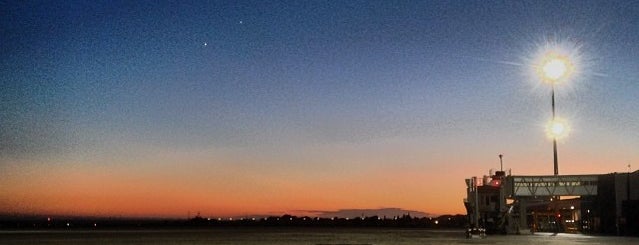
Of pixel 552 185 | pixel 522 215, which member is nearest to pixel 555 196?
pixel 552 185

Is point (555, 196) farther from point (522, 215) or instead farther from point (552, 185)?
point (522, 215)

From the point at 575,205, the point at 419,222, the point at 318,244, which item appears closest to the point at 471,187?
the point at 575,205

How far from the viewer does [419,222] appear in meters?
150

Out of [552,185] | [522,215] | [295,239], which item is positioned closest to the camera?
[295,239]

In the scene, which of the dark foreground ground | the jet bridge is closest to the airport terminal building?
the jet bridge

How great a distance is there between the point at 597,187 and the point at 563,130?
7.46 metres

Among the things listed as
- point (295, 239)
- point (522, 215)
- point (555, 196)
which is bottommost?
point (295, 239)

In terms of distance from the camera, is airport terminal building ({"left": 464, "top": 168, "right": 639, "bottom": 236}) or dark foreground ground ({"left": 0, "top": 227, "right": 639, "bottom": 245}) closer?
dark foreground ground ({"left": 0, "top": 227, "right": 639, "bottom": 245})

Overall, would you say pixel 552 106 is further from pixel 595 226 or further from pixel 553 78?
pixel 595 226

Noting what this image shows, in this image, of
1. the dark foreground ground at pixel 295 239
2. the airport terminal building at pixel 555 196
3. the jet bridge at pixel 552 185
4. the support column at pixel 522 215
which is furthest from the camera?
the support column at pixel 522 215

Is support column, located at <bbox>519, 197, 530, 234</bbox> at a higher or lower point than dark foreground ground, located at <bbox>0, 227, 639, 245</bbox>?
higher

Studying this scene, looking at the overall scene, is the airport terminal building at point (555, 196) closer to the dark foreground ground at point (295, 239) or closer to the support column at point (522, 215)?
the support column at point (522, 215)

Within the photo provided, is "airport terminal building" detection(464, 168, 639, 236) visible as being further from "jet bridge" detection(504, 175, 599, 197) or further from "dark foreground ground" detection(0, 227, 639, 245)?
"dark foreground ground" detection(0, 227, 639, 245)

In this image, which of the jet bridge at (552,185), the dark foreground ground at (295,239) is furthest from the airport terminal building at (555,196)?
the dark foreground ground at (295,239)
